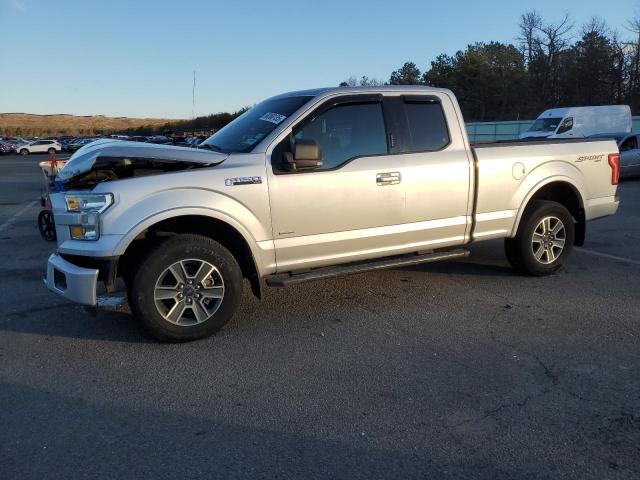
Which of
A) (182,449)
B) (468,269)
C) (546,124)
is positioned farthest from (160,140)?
(546,124)

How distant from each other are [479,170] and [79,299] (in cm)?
384

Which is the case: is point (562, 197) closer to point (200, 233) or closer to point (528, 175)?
point (528, 175)

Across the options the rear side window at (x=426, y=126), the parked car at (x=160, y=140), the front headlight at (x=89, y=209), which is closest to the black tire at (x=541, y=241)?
the rear side window at (x=426, y=126)

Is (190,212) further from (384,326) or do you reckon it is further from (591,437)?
(591,437)

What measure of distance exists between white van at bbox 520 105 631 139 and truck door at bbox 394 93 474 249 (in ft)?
66.3

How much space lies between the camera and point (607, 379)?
3799 millimetres

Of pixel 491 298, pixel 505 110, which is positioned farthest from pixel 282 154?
pixel 505 110

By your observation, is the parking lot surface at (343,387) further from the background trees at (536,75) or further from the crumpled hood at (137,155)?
the background trees at (536,75)

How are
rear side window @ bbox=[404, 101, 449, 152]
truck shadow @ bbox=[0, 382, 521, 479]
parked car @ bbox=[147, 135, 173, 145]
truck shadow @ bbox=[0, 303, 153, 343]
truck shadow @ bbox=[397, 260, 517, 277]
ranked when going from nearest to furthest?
truck shadow @ bbox=[0, 382, 521, 479], truck shadow @ bbox=[0, 303, 153, 343], rear side window @ bbox=[404, 101, 449, 152], parked car @ bbox=[147, 135, 173, 145], truck shadow @ bbox=[397, 260, 517, 277]

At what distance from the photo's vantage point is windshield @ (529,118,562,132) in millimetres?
24453

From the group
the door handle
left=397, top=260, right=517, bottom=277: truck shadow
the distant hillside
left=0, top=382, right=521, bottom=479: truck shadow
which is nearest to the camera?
left=0, top=382, right=521, bottom=479: truck shadow

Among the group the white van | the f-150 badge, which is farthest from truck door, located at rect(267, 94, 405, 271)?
the white van

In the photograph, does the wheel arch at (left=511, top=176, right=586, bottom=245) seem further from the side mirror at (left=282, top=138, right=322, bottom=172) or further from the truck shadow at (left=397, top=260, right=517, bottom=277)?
the side mirror at (left=282, top=138, right=322, bottom=172)

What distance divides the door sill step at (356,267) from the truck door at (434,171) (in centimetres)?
11
